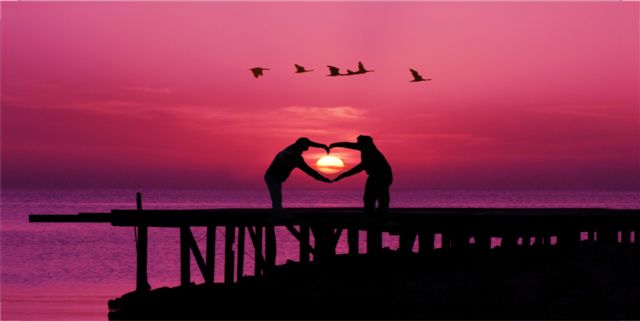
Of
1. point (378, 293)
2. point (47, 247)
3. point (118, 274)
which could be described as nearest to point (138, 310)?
point (378, 293)

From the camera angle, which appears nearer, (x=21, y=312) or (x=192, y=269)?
(x=21, y=312)

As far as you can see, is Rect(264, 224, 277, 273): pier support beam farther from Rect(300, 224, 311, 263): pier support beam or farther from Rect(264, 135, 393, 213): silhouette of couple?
Rect(264, 135, 393, 213): silhouette of couple

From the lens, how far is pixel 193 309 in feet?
75.6

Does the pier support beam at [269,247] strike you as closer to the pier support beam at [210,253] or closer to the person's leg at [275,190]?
the pier support beam at [210,253]

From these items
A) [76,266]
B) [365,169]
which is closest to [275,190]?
[365,169]

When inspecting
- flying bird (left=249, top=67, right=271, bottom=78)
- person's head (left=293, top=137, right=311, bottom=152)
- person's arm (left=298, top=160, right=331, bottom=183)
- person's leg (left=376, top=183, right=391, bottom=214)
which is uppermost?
flying bird (left=249, top=67, right=271, bottom=78)

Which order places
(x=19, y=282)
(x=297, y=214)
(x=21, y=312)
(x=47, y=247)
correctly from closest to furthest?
(x=297, y=214) → (x=21, y=312) → (x=19, y=282) → (x=47, y=247)

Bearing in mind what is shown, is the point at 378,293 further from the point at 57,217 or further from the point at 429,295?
the point at 57,217

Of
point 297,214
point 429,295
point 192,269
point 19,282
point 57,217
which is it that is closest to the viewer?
point 429,295

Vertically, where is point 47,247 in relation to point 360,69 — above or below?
below

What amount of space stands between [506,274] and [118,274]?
1308 inches

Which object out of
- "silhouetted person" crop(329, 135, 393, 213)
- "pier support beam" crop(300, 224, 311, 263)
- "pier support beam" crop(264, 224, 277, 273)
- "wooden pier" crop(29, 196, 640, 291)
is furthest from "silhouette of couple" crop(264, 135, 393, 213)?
"pier support beam" crop(264, 224, 277, 273)

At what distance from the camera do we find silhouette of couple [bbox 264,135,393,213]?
21297 mm

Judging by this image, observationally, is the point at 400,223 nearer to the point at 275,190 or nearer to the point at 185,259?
the point at 275,190
